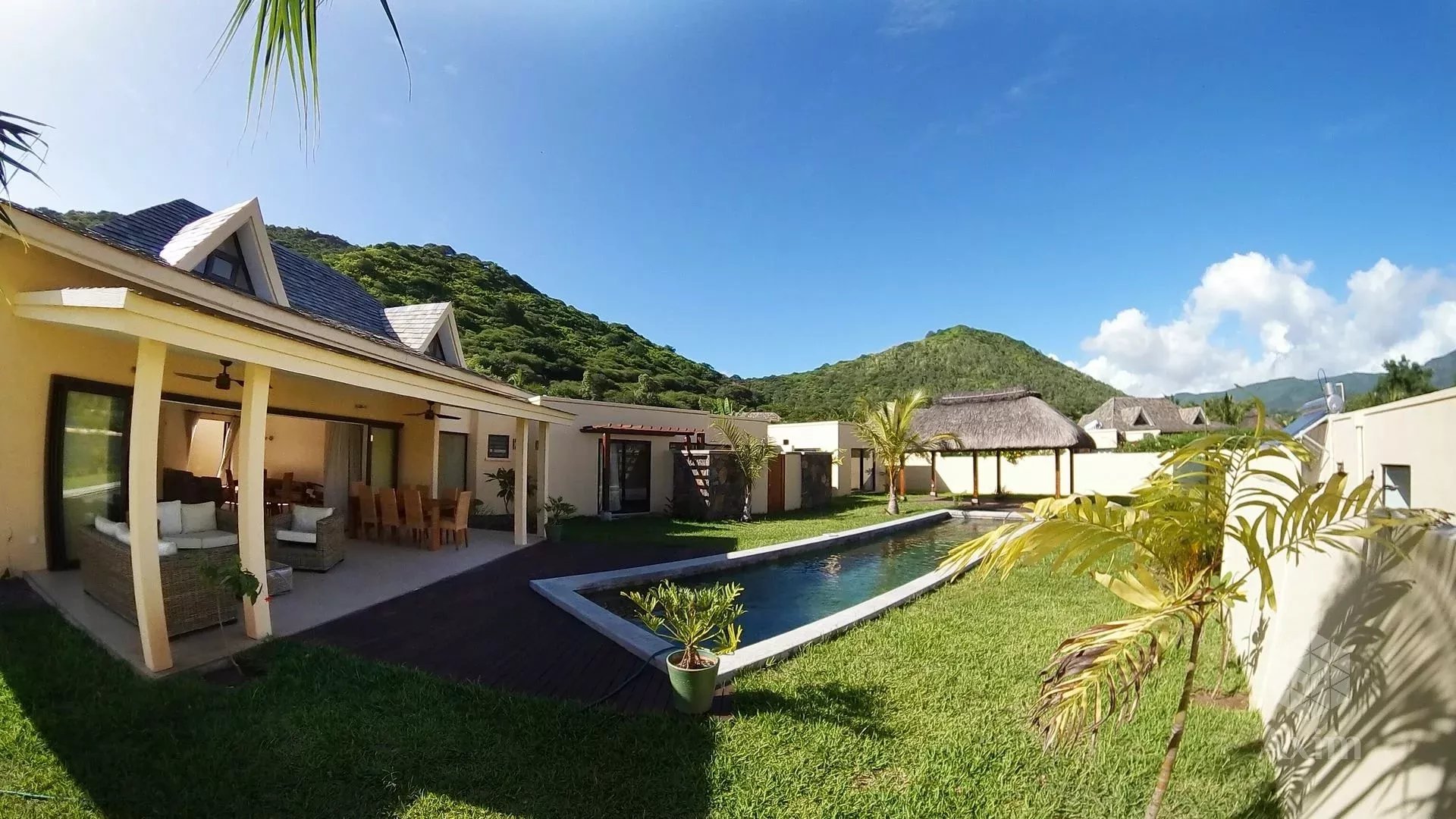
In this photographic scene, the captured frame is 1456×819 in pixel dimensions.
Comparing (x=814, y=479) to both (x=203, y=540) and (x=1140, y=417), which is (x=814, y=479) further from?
(x=1140, y=417)

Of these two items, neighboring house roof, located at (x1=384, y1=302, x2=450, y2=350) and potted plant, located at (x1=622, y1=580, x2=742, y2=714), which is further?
neighboring house roof, located at (x1=384, y1=302, x2=450, y2=350)

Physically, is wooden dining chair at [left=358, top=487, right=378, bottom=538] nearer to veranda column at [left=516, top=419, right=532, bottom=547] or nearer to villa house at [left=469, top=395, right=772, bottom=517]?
veranda column at [left=516, top=419, right=532, bottom=547]

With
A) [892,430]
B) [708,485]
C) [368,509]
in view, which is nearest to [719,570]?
[368,509]

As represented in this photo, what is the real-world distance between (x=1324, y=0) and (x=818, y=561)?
11.6m

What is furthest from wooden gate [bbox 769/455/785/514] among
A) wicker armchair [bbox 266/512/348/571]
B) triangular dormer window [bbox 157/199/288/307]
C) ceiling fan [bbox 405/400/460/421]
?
triangular dormer window [bbox 157/199/288/307]

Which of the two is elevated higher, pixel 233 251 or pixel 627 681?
pixel 233 251

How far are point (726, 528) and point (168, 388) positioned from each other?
12.2 meters

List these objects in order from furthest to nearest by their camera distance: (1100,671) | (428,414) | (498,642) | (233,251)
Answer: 1. (428,414)
2. (233,251)
3. (498,642)
4. (1100,671)

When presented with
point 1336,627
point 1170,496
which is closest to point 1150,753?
point 1336,627

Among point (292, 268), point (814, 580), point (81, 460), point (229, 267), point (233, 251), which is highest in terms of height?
point (292, 268)

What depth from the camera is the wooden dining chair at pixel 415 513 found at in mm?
11164

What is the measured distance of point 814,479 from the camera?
2325cm

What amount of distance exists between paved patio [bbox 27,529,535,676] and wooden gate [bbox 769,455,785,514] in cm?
1089

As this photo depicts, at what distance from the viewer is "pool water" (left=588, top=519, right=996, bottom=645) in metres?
8.46
